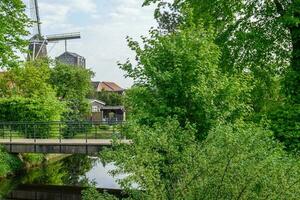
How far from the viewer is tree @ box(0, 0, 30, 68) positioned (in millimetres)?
18641

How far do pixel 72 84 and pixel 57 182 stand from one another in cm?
2653

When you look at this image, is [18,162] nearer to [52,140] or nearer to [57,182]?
[52,140]

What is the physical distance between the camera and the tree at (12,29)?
61.2 feet

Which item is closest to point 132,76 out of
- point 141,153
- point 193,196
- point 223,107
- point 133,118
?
point 133,118

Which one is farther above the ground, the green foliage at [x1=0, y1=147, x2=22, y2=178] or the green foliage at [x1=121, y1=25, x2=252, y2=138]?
the green foliage at [x1=121, y1=25, x2=252, y2=138]

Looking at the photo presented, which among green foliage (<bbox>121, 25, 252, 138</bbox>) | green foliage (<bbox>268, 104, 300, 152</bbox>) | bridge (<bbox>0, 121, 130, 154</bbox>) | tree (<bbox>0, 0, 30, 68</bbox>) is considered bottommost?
bridge (<bbox>0, 121, 130, 154</bbox>)

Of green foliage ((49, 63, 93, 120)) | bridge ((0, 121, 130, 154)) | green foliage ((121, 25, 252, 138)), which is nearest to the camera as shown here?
green foliage ((121, 25, 252, 138))

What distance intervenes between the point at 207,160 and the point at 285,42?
11266 mm

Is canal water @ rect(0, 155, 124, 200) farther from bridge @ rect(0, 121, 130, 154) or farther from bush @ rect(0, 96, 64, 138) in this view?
bush @ rect(0, 96, 64, 138)

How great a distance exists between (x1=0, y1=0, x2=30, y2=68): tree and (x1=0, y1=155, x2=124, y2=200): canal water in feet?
19.1

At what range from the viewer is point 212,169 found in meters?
7.41

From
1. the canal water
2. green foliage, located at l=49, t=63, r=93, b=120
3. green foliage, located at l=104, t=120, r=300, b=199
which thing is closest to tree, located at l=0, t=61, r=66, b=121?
the canal water

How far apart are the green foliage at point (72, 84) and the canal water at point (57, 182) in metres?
17.7

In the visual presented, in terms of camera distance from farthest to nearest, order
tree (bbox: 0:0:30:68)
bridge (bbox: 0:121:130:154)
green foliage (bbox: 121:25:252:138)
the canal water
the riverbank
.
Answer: the riverbank → bridge (bbox: 0:121:130:154) → the canal water → tree (bbox: 0:0:30:68) → green foliage (bbox: 121:25:252:138)
